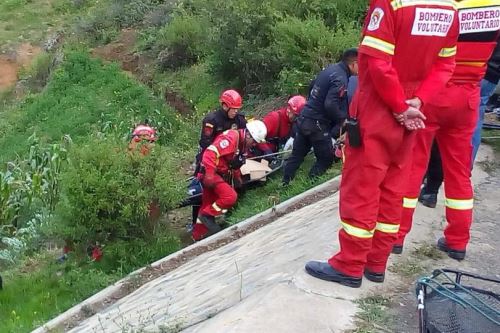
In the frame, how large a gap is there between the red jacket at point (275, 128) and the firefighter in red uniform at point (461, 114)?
475cm

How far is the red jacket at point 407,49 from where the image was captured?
13.3 ft

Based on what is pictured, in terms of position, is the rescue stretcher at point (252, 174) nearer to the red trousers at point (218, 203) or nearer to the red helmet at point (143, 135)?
the red trousers at point (218, 203)

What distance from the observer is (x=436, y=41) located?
4.22 meters

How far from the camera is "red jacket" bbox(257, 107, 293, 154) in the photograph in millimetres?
9781

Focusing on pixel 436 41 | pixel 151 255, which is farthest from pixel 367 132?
pixel 151 255

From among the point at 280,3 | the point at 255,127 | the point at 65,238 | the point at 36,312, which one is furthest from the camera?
the point at 280,3

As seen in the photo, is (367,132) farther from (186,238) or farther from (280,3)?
(280,3)

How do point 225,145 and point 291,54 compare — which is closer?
point 225,145

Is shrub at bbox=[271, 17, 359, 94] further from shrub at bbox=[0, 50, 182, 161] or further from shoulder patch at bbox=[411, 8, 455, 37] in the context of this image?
shoulder patch at bbox=[411, 8, 455, 37]

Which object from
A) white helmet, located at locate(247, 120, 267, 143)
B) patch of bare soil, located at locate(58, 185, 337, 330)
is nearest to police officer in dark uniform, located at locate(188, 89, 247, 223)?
white helmet, located at locate(247, 120, 267, 143)

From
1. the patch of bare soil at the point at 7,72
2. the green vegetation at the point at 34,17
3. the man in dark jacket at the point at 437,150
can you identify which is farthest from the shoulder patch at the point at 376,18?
the green vegetation at the point at 34,17

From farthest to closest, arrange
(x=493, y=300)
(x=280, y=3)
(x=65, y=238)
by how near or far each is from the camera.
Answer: (x=280, y=3) → (x=65, y=238) → (x=493, y=300)

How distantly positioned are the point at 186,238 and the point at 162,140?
5.73 m

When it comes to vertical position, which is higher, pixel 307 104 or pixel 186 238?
pixel 307 104
